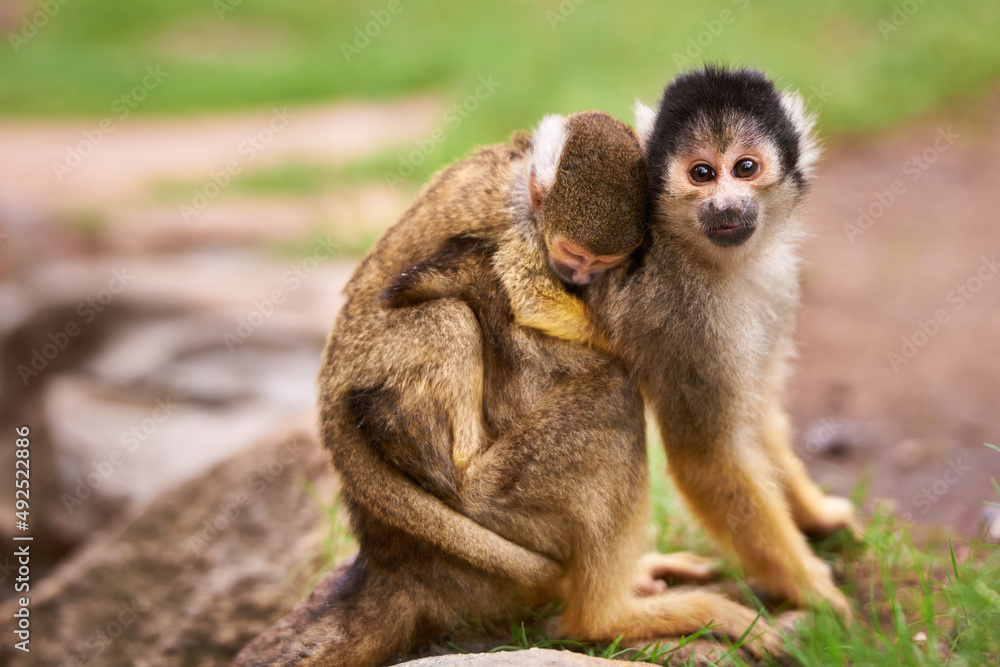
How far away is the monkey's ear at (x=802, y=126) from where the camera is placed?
11.2 ft

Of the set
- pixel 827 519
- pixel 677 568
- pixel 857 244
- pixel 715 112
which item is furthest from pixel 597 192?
pixel 857 244

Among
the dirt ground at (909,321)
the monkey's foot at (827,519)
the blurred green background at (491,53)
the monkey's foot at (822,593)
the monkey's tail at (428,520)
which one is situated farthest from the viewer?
the blurred green background at (491,53)

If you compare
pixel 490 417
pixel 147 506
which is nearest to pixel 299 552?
pixel 147 506

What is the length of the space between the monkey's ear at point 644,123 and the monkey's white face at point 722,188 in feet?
0.59

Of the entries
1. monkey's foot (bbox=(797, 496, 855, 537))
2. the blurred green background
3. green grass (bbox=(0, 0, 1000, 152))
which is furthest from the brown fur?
green grass (bbox=(0, 0, 1000, 152))

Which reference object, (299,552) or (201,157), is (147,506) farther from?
(201,157)

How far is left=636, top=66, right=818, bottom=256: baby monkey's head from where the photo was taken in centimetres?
316

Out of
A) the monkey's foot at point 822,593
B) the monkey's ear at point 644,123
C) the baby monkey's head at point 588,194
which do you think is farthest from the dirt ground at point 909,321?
the monkey's foot at point 822,593

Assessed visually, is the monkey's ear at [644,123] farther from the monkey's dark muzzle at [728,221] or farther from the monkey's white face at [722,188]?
the monkey's dark muzzle at [728,221]

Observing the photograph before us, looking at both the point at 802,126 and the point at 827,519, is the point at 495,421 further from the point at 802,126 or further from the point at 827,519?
the point at 827,519

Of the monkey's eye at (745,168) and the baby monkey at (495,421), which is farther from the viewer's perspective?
the monkey's eye at (745,168)

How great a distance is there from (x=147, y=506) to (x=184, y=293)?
2966 millimetres

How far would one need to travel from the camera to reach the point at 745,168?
323 cm

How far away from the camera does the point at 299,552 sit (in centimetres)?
456
